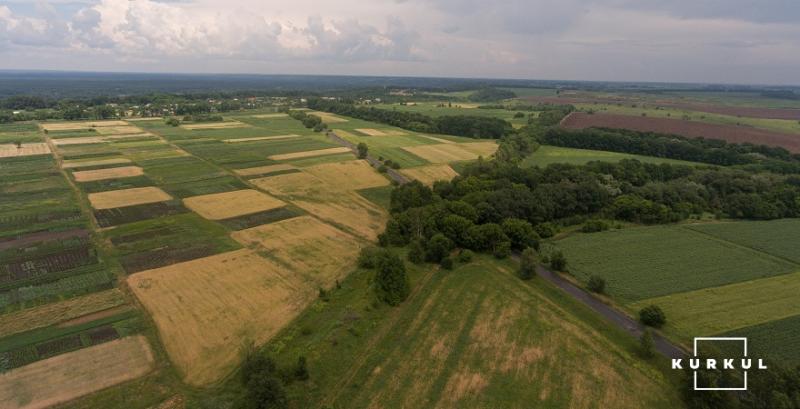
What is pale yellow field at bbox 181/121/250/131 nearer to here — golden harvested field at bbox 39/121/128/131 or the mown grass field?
golden harvested field at bbox 39/121/128/131

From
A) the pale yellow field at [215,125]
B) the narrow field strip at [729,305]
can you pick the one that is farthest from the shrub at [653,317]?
the pale yellow field at [215,125]

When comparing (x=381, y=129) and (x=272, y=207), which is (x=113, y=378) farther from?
(x=381, y=129)

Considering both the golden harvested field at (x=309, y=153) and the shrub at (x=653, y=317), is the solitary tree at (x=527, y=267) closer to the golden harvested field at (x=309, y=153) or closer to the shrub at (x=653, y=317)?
the shrub at (x=653, y=317)

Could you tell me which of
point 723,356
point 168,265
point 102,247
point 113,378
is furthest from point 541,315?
point 102,247

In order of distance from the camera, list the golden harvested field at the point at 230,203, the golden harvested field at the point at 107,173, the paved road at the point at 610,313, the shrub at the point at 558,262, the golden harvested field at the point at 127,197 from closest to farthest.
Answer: the paved road at the point at 610,313
the shrub at the point at 558,262
the golden harvested field at the point at 230,203
the golden harvested field at the point at 127,197
the golden harvested field at the point at 107,173

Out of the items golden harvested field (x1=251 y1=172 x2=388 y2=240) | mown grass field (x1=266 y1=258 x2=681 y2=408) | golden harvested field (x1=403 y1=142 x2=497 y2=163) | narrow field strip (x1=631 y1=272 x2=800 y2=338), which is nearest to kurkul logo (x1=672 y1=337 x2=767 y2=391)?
mown grass field (x1=266 y1=258 x2=681 y2=408)
